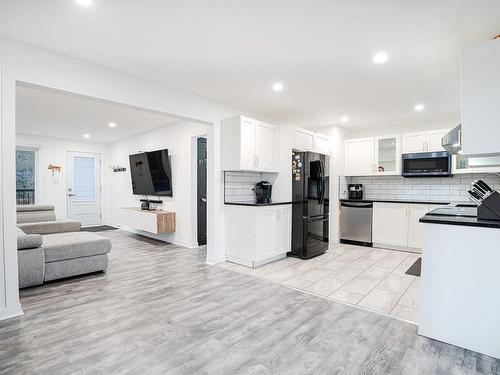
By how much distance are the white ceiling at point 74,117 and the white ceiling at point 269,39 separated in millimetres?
1064

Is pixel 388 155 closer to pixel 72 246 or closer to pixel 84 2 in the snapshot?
pixel 84 2

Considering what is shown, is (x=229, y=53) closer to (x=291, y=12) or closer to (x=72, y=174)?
(x=291, y=12)

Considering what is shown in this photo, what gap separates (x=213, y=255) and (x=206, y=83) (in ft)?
8.22

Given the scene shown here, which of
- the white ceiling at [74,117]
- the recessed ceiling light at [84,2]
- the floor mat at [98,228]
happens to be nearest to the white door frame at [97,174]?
the floor mat at [98,228]

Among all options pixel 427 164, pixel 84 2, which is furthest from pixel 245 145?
pixel 427 164

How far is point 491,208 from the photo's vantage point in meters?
2.19

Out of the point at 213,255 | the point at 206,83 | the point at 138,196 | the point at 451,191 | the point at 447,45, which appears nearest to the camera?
the point at 447,45

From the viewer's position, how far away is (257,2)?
196 centimetres

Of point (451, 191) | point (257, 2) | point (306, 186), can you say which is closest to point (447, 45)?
point (257, 2)

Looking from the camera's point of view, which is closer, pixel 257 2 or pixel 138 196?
pixel 257 2

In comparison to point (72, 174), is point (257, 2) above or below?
above

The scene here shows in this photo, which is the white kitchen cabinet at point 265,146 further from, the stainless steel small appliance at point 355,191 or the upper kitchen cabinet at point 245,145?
the stainless steel small appliance at point 355,191

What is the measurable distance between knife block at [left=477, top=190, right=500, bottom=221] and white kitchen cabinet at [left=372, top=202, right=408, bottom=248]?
2.96 m

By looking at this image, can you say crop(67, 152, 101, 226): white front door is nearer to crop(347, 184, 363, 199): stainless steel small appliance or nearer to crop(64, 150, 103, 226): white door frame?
crop(64, 150, 103, 226): white door frame
